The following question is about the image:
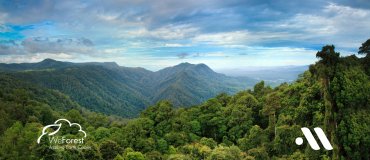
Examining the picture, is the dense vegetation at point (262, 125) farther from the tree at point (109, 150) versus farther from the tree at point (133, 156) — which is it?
the tree at point (133, 156)

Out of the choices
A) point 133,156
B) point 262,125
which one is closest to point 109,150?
point 133,156

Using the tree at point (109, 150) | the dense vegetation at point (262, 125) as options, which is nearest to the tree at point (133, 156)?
the dense vegetation at point (262, 125)

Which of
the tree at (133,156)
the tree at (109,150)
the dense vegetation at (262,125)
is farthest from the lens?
the tree at (109,150)

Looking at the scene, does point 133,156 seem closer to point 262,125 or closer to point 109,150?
point 109,150

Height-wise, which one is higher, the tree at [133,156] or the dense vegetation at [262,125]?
the dense vegetation at [262,125]

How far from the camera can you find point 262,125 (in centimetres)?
4638

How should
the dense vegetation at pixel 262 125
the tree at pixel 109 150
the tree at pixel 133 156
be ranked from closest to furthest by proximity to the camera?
the dense vegetation at pixel 262 125 < the tree at pixel 133 156 < the tree at pixel 109 150

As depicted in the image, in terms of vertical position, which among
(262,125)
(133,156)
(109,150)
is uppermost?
(262,125)

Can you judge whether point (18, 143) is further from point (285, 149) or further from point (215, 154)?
point (285, 149)

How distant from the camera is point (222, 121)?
166 ft

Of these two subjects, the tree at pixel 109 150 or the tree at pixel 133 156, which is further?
the tree at pixel 109 150

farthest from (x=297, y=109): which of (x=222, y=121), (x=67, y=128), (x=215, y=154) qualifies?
(x=67, y=128)

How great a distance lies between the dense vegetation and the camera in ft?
90.0

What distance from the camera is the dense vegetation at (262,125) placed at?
27438 mm
